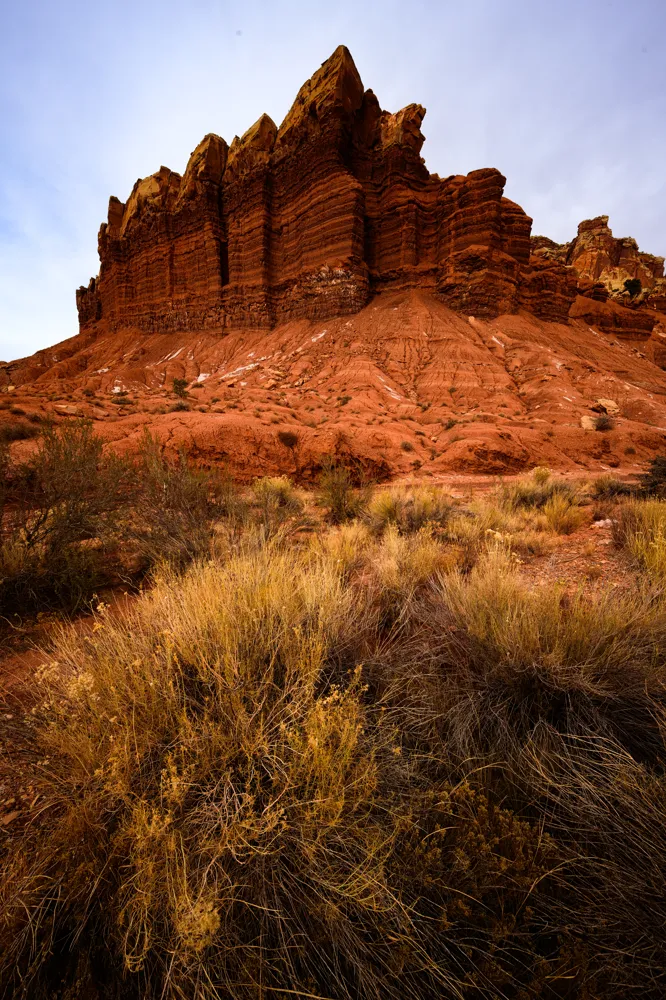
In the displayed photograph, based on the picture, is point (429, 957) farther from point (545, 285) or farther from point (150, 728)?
point (545, 285)

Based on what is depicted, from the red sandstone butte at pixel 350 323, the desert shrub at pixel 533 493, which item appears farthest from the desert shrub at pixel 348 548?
the red sandstone butte at pixel 350 323

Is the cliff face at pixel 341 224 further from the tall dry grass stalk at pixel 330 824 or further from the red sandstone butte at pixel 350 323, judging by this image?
the tall dry grass stalk at pixel 330 824

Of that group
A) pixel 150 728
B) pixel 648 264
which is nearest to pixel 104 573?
pixel 150 728

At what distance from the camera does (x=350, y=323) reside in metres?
26.7

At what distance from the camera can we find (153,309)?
3847 cm

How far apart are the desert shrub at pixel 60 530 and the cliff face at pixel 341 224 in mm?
27762

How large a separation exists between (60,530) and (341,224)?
32.0 metres

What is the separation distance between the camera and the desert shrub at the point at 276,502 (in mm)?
5576

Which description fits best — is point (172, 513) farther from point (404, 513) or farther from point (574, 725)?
point (574, 725)

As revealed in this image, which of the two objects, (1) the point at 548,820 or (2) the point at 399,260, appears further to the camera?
(2) the point at 399,260

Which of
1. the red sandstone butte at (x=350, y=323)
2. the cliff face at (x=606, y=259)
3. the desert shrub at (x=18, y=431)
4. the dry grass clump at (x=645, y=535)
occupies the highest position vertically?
the cliff face at (x=606, y=259)

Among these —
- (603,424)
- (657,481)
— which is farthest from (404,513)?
(603,424)

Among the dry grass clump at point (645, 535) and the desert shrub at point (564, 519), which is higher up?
the dry grass clump at point (645, 535)

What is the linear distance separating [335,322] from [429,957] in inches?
1181
